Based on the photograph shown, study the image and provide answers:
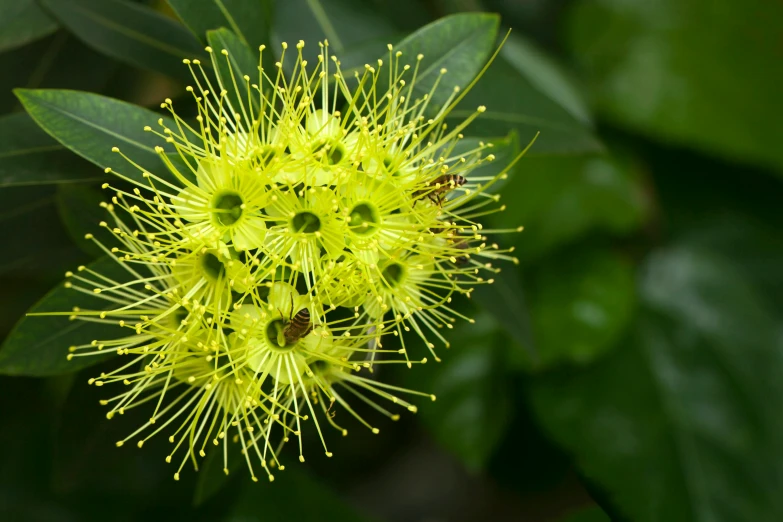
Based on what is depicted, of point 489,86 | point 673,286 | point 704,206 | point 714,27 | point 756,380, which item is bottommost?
point 756,380

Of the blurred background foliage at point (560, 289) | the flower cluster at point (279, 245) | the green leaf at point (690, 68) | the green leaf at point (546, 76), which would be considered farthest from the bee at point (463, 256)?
the green leaf at point (690, 68)

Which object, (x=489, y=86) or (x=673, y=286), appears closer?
(x=489, y=86)

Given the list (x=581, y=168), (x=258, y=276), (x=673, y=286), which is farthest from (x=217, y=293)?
(x=673, y=286)

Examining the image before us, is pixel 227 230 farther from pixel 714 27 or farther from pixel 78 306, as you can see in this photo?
pixel 714 27

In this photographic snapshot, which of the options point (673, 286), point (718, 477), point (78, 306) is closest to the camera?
point (78, 306)

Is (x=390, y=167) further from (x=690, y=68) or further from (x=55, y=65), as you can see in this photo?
(x=690, y=68)

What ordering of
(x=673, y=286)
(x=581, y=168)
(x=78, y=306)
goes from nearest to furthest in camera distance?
(x=78, y=306) < (x=581, y=168) < (x=673, y=286)
